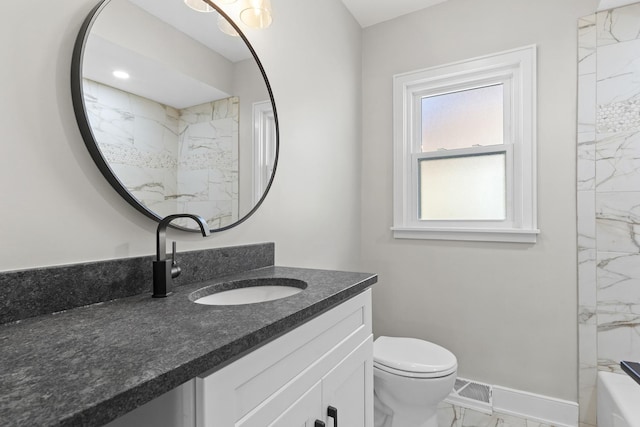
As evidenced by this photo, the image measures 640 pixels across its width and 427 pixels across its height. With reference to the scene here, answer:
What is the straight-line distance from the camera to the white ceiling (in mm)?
2207

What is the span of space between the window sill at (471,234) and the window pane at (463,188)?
0.39 feet

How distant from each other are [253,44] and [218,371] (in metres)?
1.33

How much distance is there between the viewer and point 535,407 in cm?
191

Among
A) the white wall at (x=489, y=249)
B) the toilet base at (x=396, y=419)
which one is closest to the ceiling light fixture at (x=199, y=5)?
the white wall at (x=489, y=249)

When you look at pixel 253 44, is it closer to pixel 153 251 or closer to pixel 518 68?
pixel 153 251

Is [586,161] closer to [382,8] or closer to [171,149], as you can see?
[382,8]

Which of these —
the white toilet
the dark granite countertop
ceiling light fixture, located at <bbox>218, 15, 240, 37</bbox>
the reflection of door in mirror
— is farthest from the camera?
the white toilet

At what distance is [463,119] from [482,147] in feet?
0.80

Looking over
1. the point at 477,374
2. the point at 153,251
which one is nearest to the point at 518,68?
the point at 477,374

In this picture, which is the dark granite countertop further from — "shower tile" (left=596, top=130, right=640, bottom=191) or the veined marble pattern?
"shower tile" (left=596, top=130, right=640, bottom=191)

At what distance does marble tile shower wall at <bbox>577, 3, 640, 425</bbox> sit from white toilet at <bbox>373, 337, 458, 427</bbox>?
84 cm

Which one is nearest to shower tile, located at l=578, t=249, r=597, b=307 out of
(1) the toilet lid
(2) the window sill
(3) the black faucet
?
(2) the window sill

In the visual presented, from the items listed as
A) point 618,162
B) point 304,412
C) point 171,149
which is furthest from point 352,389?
point 618,162

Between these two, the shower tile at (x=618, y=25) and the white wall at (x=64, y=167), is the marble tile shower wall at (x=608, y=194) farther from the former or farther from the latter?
the white wall at (x=64, y=167)
